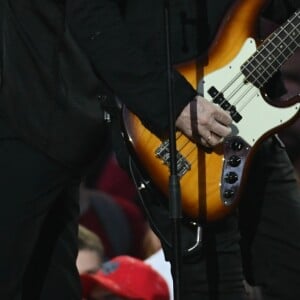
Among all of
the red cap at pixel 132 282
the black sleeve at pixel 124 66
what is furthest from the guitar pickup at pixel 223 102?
the red cap at pixel 132 282

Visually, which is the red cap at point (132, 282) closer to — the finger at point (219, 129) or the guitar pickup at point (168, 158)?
the guitar pickup at point (168, 158)

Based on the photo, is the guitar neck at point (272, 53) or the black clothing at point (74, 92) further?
the guitar neck at point (272, 53)

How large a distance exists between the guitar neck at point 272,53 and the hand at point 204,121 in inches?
7.2

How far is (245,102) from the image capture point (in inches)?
143

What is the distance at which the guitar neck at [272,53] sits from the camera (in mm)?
3627

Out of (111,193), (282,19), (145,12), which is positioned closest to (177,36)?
(145,12)

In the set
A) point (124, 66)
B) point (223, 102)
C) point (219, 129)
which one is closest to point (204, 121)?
point (219, 129)

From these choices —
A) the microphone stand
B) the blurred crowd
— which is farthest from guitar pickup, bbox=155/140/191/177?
the blurred crowd

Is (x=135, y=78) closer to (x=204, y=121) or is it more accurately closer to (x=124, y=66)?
(x=124, y=66)

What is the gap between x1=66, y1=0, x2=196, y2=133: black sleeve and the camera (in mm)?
3467

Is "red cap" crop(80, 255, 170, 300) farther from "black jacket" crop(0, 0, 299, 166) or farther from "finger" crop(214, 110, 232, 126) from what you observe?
"finger" crop(214, 110, 232, 126)

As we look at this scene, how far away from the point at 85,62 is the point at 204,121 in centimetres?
47

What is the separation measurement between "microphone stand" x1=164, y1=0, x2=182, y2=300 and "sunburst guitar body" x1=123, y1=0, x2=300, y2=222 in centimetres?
27

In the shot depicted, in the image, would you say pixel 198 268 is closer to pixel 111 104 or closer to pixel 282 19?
pixel 111 104
